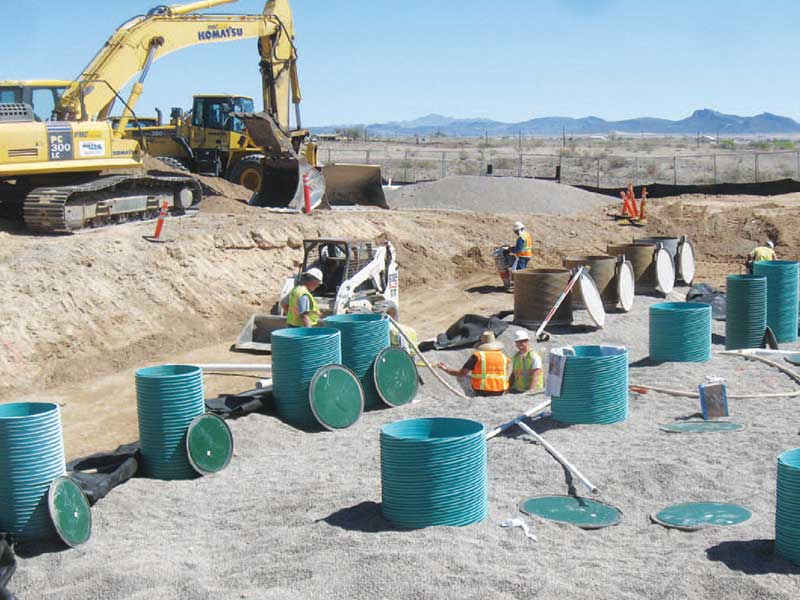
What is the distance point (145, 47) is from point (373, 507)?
16.2m

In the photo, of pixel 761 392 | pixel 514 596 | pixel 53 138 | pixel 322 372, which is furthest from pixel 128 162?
pixel 514 596

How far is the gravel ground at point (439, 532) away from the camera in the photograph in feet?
23.0

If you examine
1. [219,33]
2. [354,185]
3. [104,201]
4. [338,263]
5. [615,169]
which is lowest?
[338,263]

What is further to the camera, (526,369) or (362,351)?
(526,369)

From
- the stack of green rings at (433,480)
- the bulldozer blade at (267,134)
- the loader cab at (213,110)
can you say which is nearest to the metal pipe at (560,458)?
the stack of green rings at (433,480)

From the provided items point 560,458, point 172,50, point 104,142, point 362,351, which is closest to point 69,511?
point 560,458

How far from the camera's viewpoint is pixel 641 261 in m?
20.6

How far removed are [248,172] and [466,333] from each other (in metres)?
14.7

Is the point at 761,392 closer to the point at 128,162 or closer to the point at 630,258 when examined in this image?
the point at 630,258

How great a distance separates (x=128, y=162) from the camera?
70.0 feet

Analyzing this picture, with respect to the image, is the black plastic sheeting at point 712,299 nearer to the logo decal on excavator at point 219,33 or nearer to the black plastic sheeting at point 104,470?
the black plastic sheeting at point 104,470

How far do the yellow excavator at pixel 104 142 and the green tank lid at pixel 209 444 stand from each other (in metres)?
9.72

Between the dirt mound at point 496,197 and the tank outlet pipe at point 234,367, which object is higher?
the dirt mound at point 496,197

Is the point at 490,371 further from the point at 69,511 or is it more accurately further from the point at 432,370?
the point at 69,511
